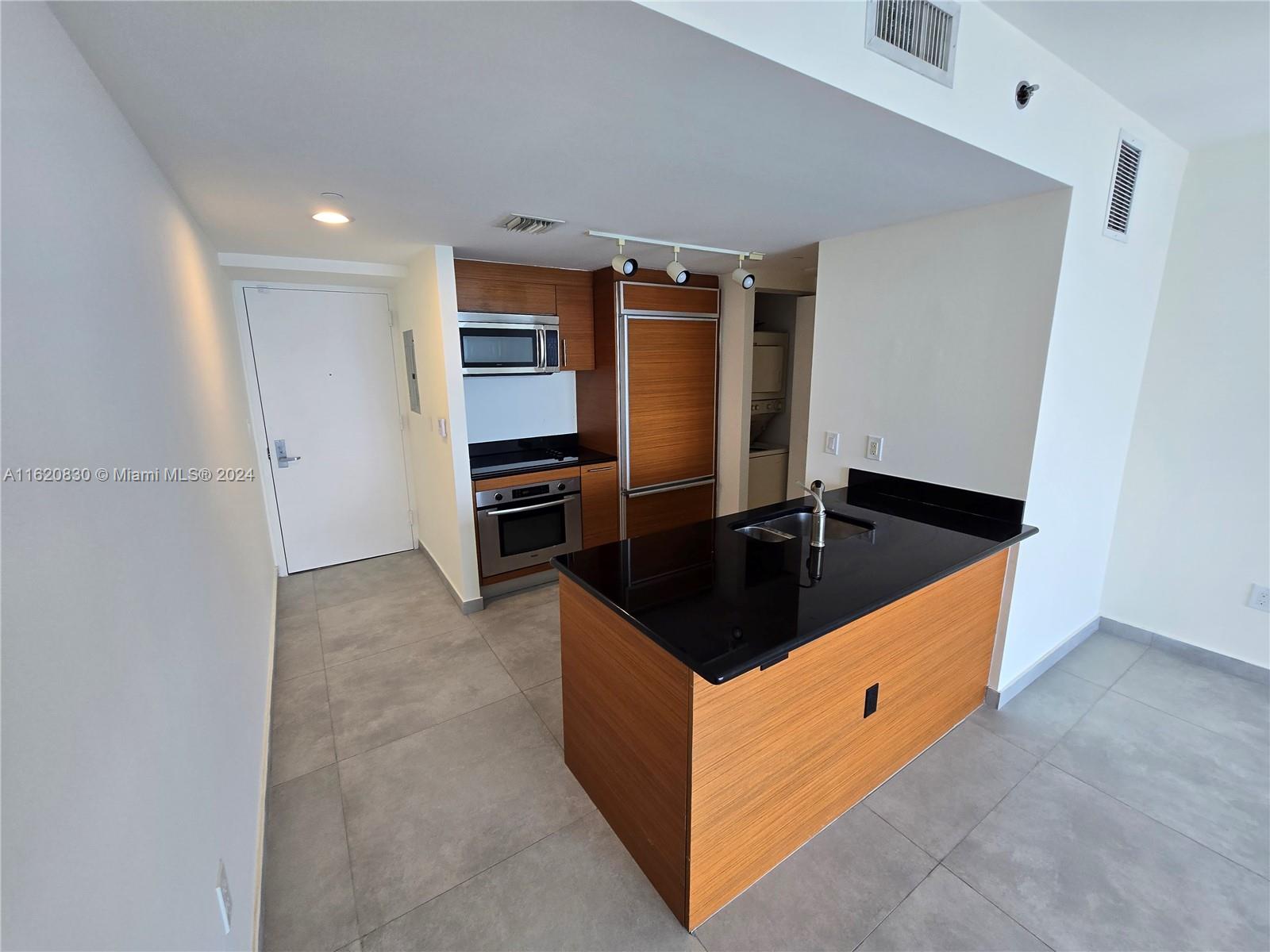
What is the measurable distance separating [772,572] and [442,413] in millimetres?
2277

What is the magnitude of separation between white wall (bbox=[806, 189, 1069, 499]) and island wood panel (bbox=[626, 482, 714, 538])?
1521 mm

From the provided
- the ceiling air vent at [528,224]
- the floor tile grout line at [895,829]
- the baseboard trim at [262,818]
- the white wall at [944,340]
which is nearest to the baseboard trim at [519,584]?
the baseboard trim at [262,818]

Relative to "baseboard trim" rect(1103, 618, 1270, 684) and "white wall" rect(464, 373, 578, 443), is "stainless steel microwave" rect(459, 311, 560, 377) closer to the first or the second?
"white wall" rect(464, 373, 578, 443)

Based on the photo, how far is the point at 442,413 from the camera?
128 inches

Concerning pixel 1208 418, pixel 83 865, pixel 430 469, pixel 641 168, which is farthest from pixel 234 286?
pixel 1208 418

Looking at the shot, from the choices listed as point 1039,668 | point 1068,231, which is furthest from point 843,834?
point 1068,231

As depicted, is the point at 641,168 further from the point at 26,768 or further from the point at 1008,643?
the point at 1008,643

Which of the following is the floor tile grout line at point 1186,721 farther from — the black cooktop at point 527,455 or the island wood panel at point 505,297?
the island wood panel at point 505,297

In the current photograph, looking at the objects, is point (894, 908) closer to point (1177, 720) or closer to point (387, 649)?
point (1177, 720)

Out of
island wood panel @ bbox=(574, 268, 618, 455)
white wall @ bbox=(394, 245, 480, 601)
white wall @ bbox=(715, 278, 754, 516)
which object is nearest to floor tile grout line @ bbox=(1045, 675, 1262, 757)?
white wall @ bbox=(715, 278, 754, 516)

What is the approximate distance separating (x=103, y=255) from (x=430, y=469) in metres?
2.75

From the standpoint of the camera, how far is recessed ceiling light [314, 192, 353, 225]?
199cm

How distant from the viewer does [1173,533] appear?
2816 mm

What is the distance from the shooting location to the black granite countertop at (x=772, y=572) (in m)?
1.40
